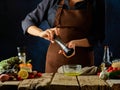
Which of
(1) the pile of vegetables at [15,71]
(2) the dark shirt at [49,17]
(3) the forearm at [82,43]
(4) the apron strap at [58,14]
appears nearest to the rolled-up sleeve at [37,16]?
(2) the dark shirt at [49,17]

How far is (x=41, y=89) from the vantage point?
60.0 inches

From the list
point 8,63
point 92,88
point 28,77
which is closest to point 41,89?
point 92,88

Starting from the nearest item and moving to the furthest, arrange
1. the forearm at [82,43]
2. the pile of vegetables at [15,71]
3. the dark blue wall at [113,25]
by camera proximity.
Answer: the pile of vegetables at [15,71] < the forearm at [82,43] < the dark blue wall at [113,25]

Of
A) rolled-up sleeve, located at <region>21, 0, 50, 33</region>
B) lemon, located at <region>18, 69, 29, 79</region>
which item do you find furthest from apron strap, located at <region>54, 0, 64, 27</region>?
lemon, located at <region>18, 69, 29, 79</region>

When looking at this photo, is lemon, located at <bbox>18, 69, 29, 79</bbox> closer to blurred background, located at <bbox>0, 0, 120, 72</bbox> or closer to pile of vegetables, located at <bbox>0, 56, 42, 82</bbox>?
pile of vegetables, located at <bbox>0, 56, 42, 82</bbox>

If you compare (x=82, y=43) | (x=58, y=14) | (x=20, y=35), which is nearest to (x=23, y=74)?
(x=82, y=43)

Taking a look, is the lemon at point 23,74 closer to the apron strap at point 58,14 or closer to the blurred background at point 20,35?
the apron strap at point 58,14

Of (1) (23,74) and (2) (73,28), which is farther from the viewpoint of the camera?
(2) (73,28)

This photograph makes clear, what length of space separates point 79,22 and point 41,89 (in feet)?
4.23

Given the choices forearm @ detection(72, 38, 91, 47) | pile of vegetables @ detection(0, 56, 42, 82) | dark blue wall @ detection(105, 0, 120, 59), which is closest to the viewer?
pile of vegetables @ detection(0, 56, 42, 82)

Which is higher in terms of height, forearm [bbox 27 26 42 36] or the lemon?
forearm [bbox 27 26 42 36]

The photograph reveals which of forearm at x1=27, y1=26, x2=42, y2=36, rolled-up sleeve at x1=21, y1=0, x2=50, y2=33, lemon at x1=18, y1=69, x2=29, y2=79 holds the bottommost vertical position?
lemon at x1=18, y1=69, x2=29, y2=79

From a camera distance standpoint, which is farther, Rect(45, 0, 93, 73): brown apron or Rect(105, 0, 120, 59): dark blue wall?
Rect(105, 0, 120, 59): dark blue wall

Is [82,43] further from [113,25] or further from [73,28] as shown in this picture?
[113,25]
